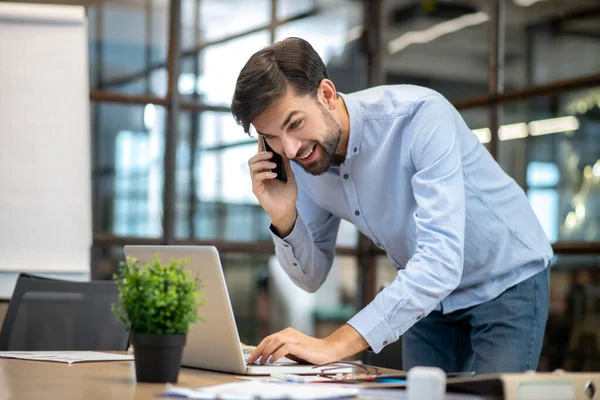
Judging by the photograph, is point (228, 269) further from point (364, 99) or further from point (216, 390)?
point (216, 390)

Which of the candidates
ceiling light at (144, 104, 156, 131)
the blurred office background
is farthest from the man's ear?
ceiling light at (144, 104, 156, 131)

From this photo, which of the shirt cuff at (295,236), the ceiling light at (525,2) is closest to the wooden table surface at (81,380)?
the shirt cuff at (295,236)

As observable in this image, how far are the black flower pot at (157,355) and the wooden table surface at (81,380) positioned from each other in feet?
0.08

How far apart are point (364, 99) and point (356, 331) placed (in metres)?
0.70

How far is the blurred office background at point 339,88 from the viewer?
12.8 feet

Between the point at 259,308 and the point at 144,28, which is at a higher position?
the point at 144,28

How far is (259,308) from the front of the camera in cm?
466

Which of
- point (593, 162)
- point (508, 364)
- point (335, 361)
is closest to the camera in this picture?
point (335, 361)

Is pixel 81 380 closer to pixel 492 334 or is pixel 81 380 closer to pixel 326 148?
pixel 326 148

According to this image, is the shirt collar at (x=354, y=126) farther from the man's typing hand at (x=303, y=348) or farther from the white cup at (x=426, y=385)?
the white cup at (x=426, y=385)

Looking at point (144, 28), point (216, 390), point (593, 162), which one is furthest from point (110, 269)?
point (216, 390)

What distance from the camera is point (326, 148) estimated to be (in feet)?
6.84

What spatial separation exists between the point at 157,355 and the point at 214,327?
25 cm

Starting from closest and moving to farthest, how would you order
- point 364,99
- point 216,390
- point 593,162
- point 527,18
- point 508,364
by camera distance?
point 216,390, point 508,364, point 364,99, point 593,162, point 527,18
